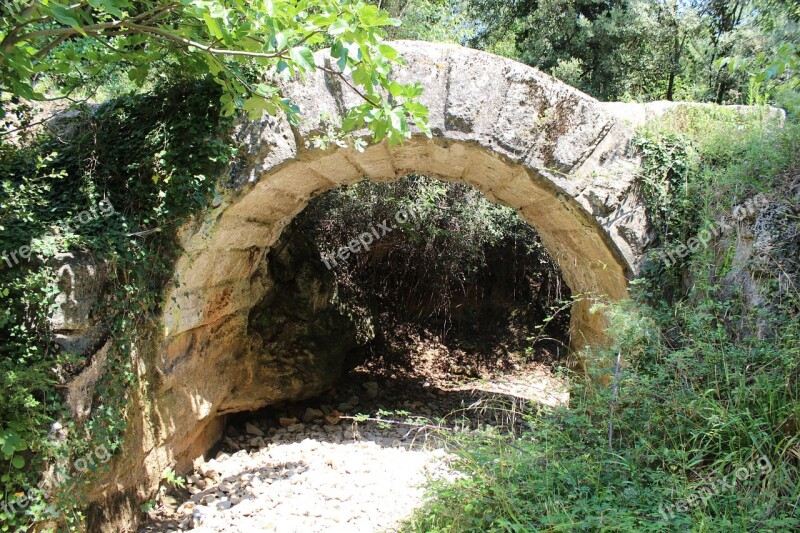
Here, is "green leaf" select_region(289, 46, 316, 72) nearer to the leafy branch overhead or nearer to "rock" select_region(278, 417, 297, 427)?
the leafy branch overhead

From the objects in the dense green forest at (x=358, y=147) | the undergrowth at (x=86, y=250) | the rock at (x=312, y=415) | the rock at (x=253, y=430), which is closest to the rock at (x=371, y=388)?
the rock at (x=312, y=415)

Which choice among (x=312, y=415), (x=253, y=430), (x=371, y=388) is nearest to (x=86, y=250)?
(x=253, y=430)

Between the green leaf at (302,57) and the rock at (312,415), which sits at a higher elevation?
the green leaf at (302,57)

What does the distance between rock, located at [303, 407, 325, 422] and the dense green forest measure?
7.81 ft

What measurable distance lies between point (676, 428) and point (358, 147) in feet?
7.60

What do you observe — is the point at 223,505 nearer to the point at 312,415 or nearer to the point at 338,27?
the point at 312,415

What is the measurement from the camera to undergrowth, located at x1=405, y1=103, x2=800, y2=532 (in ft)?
8.16

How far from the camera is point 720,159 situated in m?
3.88

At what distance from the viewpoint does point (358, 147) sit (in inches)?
141

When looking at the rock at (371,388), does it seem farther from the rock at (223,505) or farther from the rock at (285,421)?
the rock at (223,505)

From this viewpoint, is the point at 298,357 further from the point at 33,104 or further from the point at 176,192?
the point at 33,104

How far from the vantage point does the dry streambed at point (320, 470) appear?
372 centimetres

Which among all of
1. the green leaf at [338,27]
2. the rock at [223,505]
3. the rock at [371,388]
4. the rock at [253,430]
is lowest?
the rock at [223,505]

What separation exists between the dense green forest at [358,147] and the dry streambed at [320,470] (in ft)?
1.76
